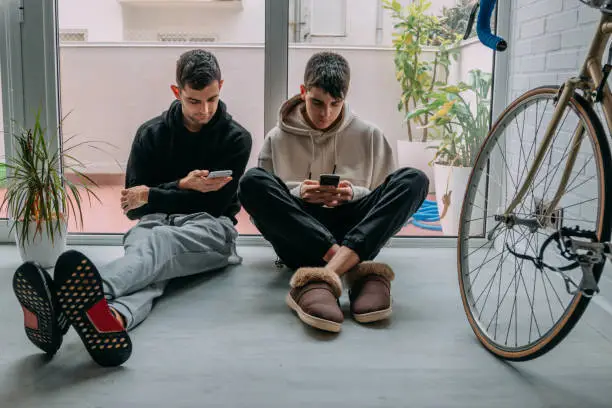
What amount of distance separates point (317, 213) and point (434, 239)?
762 millimetres

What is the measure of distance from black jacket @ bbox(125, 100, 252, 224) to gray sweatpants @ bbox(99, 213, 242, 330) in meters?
0.08

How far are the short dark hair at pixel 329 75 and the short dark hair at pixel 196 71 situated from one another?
0.32 meters

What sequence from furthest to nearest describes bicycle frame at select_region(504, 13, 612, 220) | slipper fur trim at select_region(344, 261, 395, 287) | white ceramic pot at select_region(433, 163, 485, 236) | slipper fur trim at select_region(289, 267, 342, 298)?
white ceramic pot at select_region(433, 163, 485, 236)
slipper fur trim at select_region(344, 261, 395, 287)
slipper fur trim at select_region(289, 267, 342, 298)
bicycle frame at select_region(504, 13, 612, 220)

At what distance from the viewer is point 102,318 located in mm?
1611

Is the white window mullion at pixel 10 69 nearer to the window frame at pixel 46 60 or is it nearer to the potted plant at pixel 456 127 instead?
the window frame at pixel 46 60

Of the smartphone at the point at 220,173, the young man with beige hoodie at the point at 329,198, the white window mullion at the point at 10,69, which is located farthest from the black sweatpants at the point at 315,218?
the white window mullion at the point at 10,69

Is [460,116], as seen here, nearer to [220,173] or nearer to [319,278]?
[220,173]

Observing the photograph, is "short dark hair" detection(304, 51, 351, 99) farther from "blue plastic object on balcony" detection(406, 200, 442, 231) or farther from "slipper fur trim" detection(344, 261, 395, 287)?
"blue plastic object on balcony" detection(406, 200, 442, 231)

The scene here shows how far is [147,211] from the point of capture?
2404mm

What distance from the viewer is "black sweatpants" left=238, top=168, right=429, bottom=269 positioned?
2.12 m

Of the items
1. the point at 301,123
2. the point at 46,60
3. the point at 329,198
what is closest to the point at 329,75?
the point at 301,123

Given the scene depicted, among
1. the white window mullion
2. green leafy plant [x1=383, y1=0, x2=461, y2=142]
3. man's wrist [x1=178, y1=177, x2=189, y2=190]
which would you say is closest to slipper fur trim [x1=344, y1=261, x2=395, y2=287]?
man's wrist [x1=178, y1=177, x2=189, y2=190]

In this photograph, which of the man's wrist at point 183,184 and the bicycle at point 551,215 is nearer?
the bicycle at point 551,215

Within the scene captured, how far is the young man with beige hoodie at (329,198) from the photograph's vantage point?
6.61 ft
